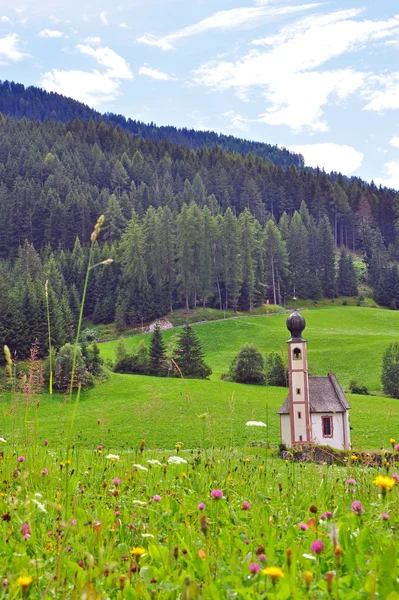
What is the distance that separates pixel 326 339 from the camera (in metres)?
65.2

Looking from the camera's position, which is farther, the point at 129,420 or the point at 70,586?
the point at 129,420

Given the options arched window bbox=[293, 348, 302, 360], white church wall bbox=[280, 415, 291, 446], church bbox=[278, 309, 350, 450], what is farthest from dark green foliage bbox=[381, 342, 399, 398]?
arched window bbox=[293, 348, 302, 360]

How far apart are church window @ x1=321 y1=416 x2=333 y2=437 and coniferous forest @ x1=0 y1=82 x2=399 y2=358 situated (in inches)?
713

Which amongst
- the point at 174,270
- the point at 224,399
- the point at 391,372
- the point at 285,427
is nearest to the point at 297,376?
the point at 285,427

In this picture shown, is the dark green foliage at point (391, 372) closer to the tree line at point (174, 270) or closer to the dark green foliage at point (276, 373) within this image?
the dark green foliage at point (276, 373)

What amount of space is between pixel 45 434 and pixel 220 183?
106414 mm

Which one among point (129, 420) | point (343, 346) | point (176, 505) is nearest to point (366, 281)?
point (343, 346)

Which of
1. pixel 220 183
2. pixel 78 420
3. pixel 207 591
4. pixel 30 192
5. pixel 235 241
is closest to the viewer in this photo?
pixel 207 591

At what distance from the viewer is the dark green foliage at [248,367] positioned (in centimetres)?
4806

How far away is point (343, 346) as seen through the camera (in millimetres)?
62719

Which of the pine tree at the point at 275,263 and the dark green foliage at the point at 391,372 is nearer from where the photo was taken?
the dark green foliage at the point at 391,372

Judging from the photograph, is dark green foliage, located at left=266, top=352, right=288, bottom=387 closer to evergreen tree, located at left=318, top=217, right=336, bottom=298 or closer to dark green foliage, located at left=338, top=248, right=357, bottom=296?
evergreen tree, located at left=318, top=217, right=336, bottom=298

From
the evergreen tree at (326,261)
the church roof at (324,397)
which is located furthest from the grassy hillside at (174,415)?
the evergreen tree at (326,261)

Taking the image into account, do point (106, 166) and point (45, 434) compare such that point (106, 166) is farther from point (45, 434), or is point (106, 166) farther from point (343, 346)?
point (45, 434)
